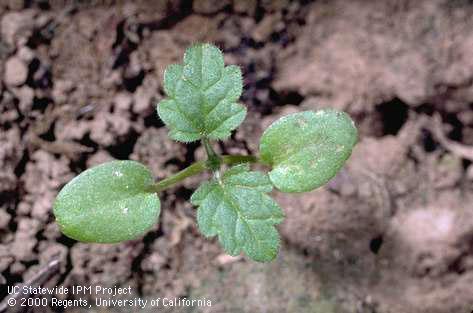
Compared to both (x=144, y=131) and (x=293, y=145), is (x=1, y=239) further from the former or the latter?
(x=293, y=145)

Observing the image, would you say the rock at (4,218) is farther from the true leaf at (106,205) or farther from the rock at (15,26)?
the rock at (15,26)

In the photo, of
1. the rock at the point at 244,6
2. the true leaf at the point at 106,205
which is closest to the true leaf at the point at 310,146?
the true leaf at the point at 106,205

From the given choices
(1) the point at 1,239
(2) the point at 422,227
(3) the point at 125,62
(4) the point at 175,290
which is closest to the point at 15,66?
(3) the point at 125,62

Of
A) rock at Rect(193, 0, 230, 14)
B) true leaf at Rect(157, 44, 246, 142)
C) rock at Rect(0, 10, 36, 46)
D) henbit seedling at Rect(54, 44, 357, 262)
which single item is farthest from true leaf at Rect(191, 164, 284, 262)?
rock at Rect(0, 10, 36, 46)

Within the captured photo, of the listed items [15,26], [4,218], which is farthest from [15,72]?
[4,218]

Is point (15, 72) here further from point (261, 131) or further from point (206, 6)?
point (261, 131)
